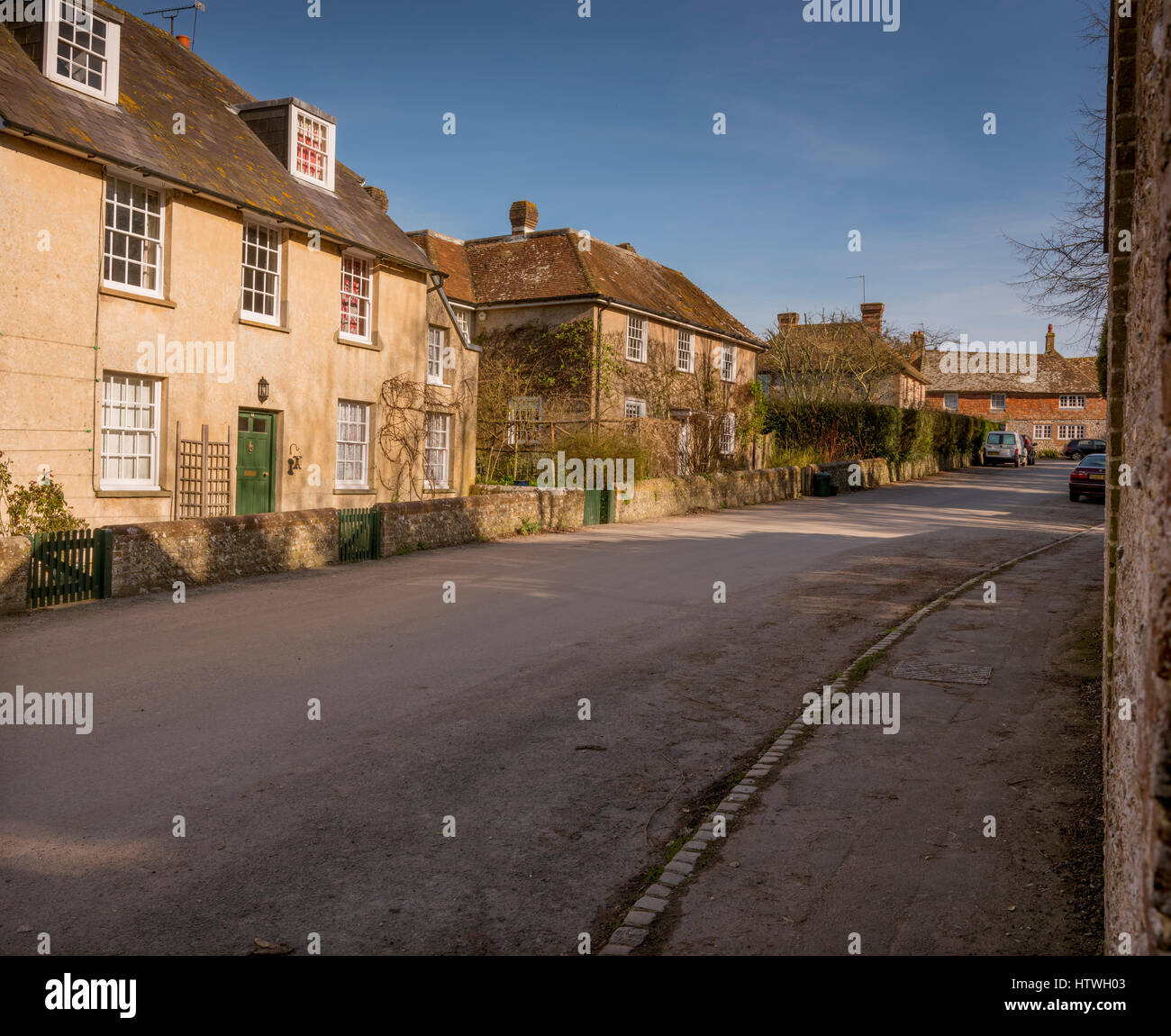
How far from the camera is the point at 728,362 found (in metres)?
38.7

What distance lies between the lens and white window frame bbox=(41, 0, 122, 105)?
51.6ft

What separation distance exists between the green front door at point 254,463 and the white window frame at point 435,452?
5.17 metres

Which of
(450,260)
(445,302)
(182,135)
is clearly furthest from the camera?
(450,260)

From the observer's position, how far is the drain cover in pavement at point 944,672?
8242 mm

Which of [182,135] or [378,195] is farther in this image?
[378,195]

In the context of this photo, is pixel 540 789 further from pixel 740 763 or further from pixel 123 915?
pixel 123 915

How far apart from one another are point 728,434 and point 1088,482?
1153cm

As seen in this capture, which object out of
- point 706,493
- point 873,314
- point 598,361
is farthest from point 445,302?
point 873,314

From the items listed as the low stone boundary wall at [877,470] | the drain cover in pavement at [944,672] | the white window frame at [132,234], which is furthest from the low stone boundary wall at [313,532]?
the drain cover in pavement at [944,672]

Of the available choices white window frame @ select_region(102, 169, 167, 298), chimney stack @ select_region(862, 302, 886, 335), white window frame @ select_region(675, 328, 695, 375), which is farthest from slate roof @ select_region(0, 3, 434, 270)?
chimney stack @ select_region(862, 302, 886, 335)

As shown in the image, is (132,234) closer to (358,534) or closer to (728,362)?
(358,534)

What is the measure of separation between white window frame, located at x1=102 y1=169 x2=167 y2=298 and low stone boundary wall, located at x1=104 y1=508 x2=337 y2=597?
212 inches

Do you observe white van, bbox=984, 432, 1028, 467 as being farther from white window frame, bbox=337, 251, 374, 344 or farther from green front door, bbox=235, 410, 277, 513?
green front door, bbox=235, 410, 277, 513

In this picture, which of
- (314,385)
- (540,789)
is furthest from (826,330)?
(540,789)
